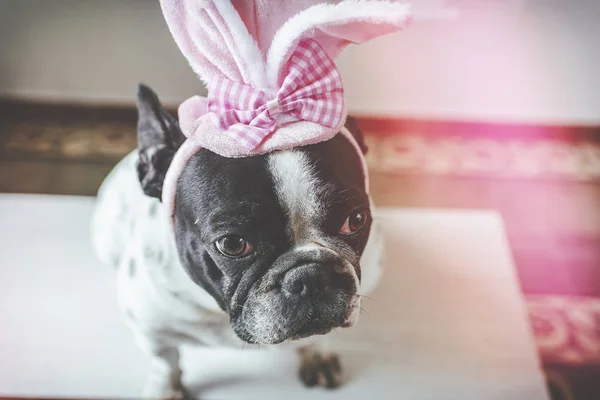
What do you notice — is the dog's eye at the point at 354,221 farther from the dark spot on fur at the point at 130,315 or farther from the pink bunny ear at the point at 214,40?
the dark spot on fur at the point at 130,315

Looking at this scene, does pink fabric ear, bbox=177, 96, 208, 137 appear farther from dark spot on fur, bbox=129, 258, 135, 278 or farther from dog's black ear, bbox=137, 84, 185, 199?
dark spot on fur, bbox=129, 258, 135, 278

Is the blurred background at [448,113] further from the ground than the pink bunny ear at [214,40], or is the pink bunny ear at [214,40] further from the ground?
the pink bunny ear at [214,40]

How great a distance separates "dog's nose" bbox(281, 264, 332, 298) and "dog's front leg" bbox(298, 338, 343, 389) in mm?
225

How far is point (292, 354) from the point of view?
2.50 feet

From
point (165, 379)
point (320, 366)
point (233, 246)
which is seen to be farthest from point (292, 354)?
point (233, 246)

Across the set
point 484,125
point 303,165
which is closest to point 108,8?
point 303,165

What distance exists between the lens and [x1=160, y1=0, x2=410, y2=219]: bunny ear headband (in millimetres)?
457

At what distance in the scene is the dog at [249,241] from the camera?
0.50 meters

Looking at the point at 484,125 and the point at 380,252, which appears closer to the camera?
the point at 380,252

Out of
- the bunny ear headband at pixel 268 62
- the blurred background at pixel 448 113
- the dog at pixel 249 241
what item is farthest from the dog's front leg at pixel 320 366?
the bunny ear headband at pixel 268 62

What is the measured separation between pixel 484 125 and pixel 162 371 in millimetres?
639

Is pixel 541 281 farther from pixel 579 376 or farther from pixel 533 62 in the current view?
pixel 533 62

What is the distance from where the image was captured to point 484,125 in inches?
34.7

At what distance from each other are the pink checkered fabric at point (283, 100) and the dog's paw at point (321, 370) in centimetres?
39
